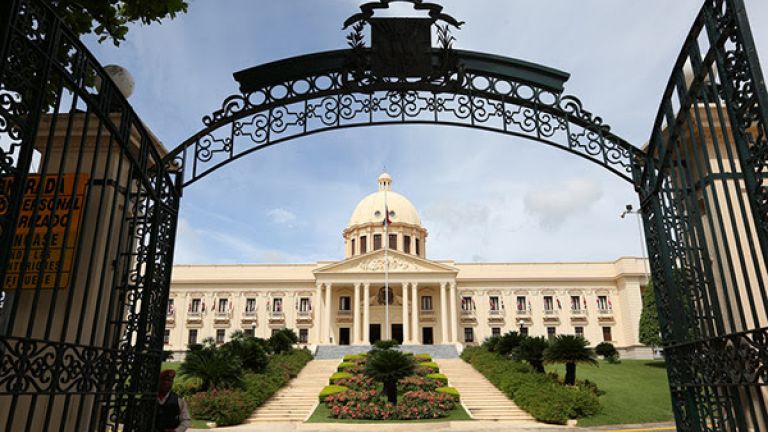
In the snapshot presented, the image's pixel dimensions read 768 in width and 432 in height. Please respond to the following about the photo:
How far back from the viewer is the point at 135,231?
475 centimetres

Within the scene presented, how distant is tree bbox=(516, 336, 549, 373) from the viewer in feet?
67.9

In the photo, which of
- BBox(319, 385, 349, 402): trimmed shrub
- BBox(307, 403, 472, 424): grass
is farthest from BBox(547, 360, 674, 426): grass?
BBox(319, 385, 349, 402): trimmed shrub

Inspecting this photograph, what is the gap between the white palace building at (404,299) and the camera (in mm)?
42375

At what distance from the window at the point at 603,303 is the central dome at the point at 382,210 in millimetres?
16574

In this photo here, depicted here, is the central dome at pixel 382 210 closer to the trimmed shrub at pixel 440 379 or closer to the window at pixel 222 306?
the window at pixel 222 306

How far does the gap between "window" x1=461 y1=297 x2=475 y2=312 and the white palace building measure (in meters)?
0.08

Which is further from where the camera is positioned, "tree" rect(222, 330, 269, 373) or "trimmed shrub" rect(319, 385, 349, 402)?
"tree" rect(222, 330, 269, 373)

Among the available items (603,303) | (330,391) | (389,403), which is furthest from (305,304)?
(389,403)

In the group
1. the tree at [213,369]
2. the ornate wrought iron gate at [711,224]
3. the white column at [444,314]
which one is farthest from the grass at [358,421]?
the white column at [444,314]

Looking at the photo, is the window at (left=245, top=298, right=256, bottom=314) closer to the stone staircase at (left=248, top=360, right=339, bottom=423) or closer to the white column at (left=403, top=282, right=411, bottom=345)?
the white column at (left=403, top=282, right=411, bottom=345)

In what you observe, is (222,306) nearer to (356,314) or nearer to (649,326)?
(356,314)

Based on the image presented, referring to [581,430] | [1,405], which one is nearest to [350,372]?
[581,430]

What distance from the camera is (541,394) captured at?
1641 centimetres

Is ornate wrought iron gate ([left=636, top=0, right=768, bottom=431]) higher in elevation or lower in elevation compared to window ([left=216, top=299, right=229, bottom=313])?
lower
